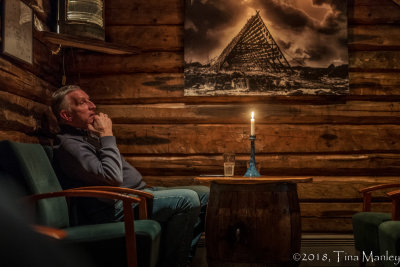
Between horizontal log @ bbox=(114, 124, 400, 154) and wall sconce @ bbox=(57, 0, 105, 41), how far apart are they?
4.18 ft

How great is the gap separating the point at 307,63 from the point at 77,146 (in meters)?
2.31

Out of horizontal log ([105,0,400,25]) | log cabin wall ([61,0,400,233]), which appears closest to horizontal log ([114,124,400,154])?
log cabin wall ([61,0,400,233])

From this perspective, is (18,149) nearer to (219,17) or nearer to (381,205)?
(219,17)

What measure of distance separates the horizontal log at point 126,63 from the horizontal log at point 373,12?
1.70 metres

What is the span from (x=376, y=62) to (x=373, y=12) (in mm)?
478

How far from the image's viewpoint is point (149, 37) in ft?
13.5

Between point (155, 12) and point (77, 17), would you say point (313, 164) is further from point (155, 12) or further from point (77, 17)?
point (77, 17)

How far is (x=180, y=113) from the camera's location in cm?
407

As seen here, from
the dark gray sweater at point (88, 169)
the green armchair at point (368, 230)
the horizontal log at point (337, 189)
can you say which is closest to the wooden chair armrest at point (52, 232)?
the dark gray sweater at point (88, 169)

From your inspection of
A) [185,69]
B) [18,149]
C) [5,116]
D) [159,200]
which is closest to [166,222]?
[159,200]

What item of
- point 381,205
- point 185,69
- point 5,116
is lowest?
point 381,205

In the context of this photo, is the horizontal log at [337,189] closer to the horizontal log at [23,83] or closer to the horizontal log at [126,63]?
the horizontal log at [126,63]

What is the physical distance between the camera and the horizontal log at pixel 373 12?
4066 millimetres

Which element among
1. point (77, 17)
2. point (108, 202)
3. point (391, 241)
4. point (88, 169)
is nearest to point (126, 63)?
point (77, 17)
